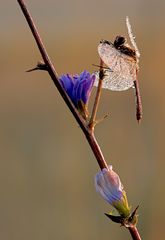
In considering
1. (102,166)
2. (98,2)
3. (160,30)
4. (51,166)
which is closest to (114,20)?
(160,30)

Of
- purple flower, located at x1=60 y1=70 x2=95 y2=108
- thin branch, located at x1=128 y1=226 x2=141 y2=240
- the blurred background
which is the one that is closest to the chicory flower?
purple flower, located at x1=60 y1=70 x2=95 y2=108

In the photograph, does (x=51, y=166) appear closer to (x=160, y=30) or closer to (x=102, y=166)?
(x=160, y=30)

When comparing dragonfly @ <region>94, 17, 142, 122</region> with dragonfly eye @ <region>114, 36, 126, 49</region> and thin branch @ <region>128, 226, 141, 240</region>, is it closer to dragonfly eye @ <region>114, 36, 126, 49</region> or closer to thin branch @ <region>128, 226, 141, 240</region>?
dragonfly eye @ <region>114, 36, 126, 49</region>

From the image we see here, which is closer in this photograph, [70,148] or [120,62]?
[120,62]

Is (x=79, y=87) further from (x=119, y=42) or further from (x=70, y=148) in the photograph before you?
(x=70, y=148)

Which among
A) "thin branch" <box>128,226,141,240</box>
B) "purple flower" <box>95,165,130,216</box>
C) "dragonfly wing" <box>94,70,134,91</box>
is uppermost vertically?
"dragonfly wing" <box>94,70,134,91</box>

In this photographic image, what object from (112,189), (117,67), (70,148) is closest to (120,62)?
(117,67)
